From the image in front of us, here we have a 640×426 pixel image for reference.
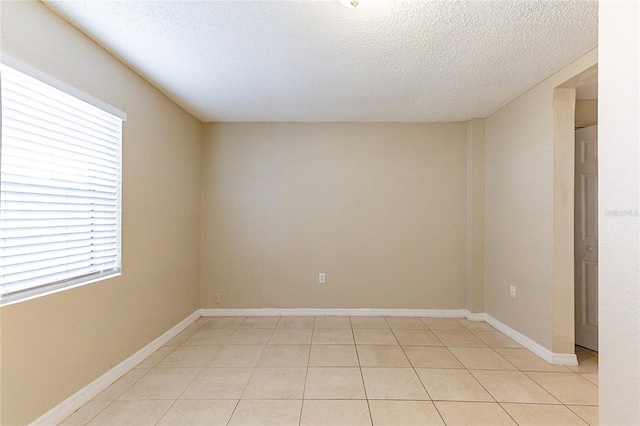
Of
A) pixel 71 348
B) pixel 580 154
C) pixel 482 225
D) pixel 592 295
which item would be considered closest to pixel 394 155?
pixel 482 225

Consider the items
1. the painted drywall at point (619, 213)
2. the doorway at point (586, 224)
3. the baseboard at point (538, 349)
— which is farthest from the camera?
the doorway at point (586, 224)

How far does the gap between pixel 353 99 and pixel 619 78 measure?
254cm

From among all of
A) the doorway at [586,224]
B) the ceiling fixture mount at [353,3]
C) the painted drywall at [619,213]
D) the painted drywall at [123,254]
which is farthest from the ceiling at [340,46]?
the painted drywall at [619,213]

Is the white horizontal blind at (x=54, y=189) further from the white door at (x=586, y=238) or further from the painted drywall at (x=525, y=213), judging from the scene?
the white door at (x=586, y=238)

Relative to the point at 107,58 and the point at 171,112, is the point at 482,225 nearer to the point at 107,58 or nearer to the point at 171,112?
the point at 171,112

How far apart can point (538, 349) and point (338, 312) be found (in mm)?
2084

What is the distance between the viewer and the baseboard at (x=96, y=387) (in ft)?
6.09

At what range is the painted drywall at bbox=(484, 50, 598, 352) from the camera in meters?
2.71

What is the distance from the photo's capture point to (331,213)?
405cm

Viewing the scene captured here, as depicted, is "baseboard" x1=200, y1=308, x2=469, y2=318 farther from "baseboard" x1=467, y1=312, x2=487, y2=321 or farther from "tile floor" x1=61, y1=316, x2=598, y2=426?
"tile floor" x1=61, y1=316, x2=598, y2=426

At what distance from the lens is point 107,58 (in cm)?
231

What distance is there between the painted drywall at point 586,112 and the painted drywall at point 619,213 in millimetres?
2863

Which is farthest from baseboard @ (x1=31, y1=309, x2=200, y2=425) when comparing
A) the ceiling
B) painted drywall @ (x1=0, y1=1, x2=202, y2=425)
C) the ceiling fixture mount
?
the ceiling fixture mount

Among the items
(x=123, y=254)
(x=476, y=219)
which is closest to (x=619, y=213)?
(x=123, y=254)
